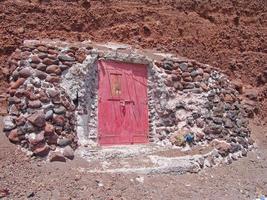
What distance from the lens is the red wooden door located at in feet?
29.2

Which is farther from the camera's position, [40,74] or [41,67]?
[41,67]

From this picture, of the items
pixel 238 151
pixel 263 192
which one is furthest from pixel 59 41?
pixel 263 192

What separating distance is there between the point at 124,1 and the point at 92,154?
190 inches

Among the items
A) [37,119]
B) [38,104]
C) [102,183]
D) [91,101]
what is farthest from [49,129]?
[91,101]

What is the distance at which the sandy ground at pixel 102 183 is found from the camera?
6.33 meters

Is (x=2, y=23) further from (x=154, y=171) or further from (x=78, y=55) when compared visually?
(x=154, y=171)

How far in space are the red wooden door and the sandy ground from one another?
1.53 meters

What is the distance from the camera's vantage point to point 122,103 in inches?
361

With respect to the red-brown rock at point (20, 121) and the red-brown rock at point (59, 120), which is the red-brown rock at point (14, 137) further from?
the red-brown rock at point (59, 120)

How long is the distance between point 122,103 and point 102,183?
8.88ft

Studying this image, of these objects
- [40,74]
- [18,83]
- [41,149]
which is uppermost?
[40,74]

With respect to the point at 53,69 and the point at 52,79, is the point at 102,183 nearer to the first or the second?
the point at 52,79

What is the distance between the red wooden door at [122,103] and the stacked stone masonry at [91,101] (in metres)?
0.14

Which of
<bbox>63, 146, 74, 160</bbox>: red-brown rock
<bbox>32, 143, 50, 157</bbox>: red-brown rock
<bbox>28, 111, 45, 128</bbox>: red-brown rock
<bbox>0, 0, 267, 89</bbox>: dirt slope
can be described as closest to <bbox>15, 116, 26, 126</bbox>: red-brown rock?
<bbox>28, 111, 45, 128</bbox>: red-brown rock
